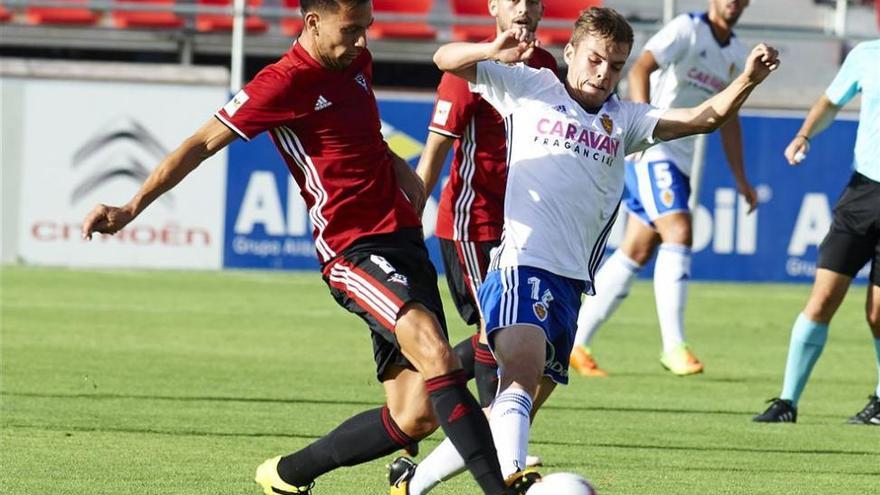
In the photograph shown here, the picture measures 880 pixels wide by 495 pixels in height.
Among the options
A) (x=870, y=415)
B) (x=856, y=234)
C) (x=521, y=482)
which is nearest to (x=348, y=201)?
(x=521, y=482)

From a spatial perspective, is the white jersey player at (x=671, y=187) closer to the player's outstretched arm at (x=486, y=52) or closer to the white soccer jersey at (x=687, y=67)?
the white soccer jersey at (x=687, y=67)

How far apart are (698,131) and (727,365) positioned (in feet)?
17.8

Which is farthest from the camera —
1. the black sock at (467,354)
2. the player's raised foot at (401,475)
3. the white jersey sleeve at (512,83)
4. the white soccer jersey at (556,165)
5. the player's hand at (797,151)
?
the player's hand at (797,151)

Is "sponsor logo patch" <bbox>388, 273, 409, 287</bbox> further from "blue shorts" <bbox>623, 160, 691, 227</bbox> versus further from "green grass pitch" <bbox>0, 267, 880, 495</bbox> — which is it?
"blue shorts" <bbox>623, 160, 691, 227</bbox>

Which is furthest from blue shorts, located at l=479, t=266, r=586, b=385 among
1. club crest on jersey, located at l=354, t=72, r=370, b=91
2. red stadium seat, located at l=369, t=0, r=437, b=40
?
red stadium seat, located at l=369, t=0, r=437, b=40

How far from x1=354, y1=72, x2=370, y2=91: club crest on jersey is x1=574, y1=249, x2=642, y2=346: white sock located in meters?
4.57

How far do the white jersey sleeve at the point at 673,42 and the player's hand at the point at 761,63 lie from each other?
14.6 feet

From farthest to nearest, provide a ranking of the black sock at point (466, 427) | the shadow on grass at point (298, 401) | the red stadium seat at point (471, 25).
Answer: the red stadium seat at point (471, 25) → the shadow on grass at point (298, 401) → the black sock at point (466, 427)

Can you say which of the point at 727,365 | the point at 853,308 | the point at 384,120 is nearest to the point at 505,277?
the point at 727,365

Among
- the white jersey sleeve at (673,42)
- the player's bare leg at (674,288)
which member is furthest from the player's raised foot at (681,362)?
the white jersey sleeve at (673,42)

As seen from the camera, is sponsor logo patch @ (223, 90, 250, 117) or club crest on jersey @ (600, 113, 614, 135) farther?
club crest on jersey @ (600, 113, 614, 135)

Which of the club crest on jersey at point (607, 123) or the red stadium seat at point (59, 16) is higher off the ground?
the club crest on jersey at point (607, 123)

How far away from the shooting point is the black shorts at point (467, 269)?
761cm

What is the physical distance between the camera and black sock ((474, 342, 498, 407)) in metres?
6.71
